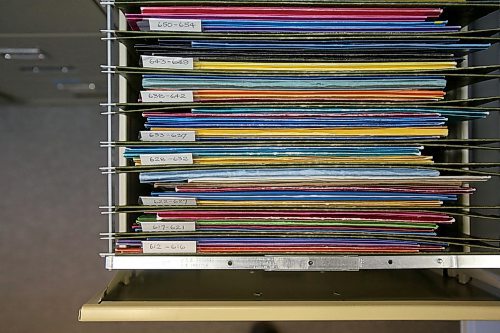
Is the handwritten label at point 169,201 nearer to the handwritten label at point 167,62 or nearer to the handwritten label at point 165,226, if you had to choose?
the handwritten label at point 165,226

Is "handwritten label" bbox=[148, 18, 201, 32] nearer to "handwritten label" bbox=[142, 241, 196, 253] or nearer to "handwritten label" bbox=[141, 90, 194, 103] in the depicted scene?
"handwritten label" bbox=[141, 90, 194, 103]

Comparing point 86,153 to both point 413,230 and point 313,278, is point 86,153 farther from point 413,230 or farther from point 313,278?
point 413,230

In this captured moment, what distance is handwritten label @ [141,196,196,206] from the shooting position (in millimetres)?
591

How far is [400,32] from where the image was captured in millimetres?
600

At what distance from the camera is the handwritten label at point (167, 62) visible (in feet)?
1.93

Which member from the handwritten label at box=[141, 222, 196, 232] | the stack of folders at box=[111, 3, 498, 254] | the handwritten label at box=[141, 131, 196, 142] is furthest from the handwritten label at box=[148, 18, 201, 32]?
the handwritten label at box=[141, 222, 196, 232]

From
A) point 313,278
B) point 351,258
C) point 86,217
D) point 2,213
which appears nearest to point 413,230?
point 351,258

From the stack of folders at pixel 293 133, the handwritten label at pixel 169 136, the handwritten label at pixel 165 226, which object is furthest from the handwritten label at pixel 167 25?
the handwritten label at pixel 165 226

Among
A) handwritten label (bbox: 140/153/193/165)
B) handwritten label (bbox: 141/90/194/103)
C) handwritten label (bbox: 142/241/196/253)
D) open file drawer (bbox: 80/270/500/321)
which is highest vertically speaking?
handwritten label (bbox: 141/90/194/103)

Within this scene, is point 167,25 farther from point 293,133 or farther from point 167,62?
point 293,133

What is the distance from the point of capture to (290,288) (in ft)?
2.25

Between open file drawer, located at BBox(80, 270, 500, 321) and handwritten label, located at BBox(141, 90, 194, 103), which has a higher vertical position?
handwritten label, located at BBox(141, 90, 194, 103)

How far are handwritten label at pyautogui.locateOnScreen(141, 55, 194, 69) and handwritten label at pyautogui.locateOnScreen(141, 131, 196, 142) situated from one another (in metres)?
0.08

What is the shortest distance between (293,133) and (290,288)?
226mm
